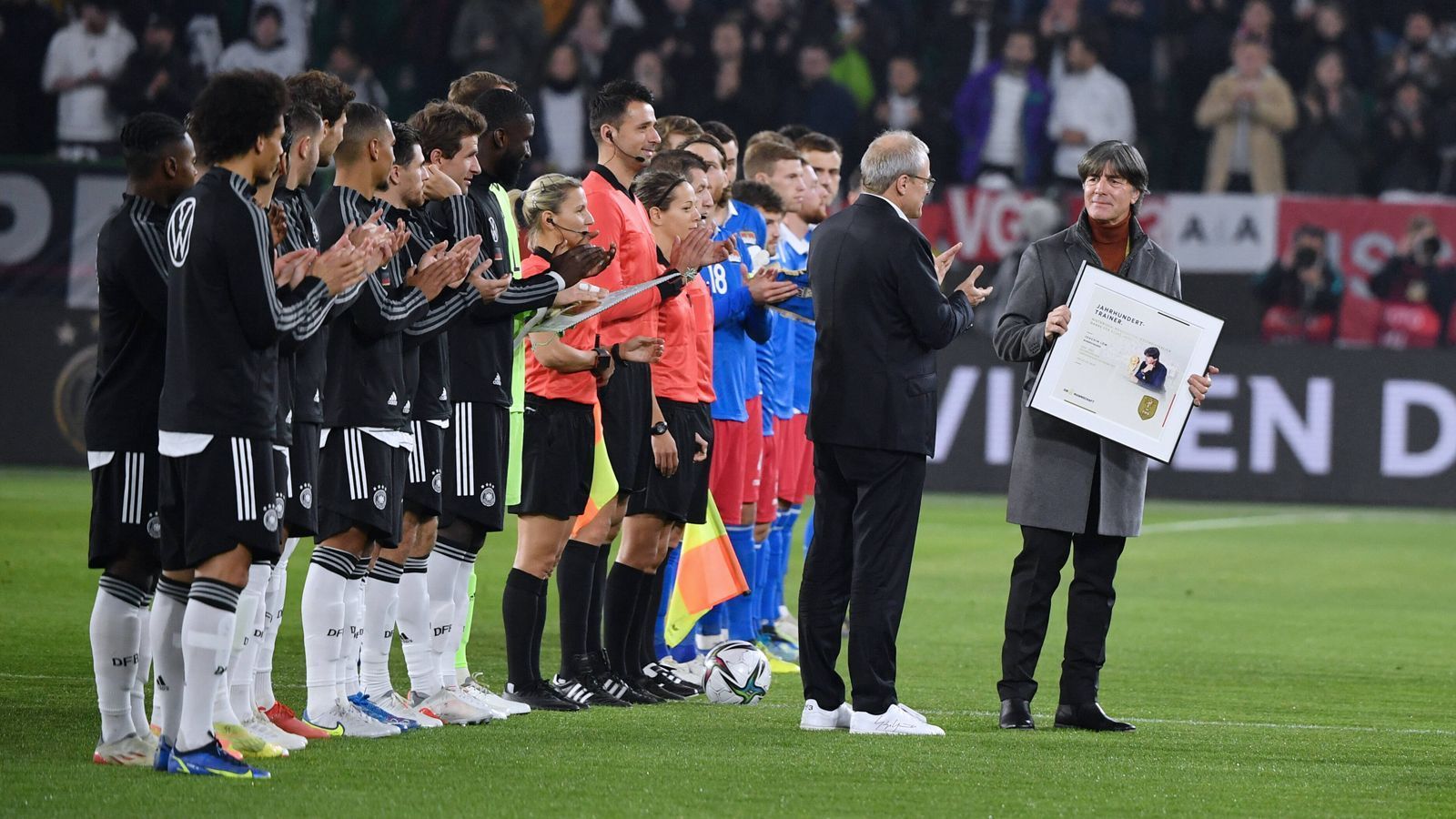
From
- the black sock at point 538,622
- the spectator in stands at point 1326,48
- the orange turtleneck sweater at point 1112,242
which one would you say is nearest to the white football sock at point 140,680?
the black sock at point 538,622

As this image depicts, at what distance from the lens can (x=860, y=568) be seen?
7039 millimetres

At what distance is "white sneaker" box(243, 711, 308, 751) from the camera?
20.5 ft

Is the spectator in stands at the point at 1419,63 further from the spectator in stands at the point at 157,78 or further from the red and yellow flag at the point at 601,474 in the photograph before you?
the red and yellow flag at the point at 601,474

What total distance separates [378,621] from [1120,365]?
118 inches

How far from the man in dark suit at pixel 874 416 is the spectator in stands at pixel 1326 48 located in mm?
15747

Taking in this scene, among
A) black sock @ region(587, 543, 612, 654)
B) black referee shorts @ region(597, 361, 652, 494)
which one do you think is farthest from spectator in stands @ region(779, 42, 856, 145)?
black referee shorts @ region(597, 361, 652, 494)

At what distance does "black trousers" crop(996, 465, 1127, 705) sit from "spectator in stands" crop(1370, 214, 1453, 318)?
12610mm

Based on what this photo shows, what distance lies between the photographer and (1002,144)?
21047 millimetres

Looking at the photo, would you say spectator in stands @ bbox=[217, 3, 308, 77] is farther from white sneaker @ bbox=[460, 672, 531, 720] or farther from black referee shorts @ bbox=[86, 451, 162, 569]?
black referee shorts @ bbox=[86, 451, 162, 569]

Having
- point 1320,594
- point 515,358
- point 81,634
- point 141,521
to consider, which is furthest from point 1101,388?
point 1320,594

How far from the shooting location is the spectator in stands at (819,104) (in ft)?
69.6

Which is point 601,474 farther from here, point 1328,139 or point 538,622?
point 1328,139

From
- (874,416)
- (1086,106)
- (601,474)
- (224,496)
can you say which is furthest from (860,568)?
(1086,106)

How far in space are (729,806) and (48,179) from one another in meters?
15.4
